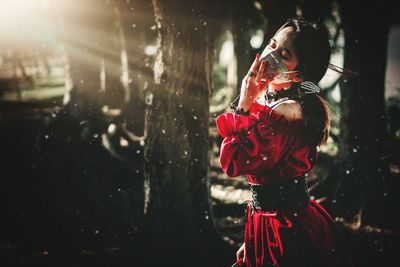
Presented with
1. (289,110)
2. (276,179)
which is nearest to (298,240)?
(276,179)

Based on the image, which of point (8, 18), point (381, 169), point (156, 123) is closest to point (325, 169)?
point (381, 169)

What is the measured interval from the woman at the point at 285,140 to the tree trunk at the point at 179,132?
5.25ft

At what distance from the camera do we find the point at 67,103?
8.28 metres

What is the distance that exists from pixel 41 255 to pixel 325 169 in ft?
21.6

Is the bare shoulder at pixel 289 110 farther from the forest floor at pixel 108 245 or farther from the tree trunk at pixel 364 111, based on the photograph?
the tree trunk at pixel 364 111

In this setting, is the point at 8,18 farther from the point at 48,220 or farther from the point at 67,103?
the point at 48,220

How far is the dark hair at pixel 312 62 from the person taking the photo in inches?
79.0

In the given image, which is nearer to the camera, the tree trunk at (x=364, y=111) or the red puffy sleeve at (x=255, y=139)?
the red puffy sleeve at (x=255, y=139)

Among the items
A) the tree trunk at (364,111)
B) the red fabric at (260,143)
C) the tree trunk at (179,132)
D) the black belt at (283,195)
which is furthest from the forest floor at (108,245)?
the red fabric at (260,143)

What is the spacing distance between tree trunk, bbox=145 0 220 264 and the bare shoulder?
1.87 metres

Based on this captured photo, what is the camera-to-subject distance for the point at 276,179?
220 cm

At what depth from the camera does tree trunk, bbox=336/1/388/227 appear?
4910 mm

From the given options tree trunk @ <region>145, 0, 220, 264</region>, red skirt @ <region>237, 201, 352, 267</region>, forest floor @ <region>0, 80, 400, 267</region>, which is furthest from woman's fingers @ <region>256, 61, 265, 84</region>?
forest floor @ <region>0, 80, 400, 267</region>

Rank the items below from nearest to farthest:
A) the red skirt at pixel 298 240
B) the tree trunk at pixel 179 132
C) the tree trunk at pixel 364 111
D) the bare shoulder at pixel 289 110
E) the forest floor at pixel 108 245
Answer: the bare shoulder at pixel 289 110 → the red skirt at pixel 298 240 → the tree trunk at pixel 179 132 → the forest floor at pixel 108 245 → the tree trunk at pixel 364 111
